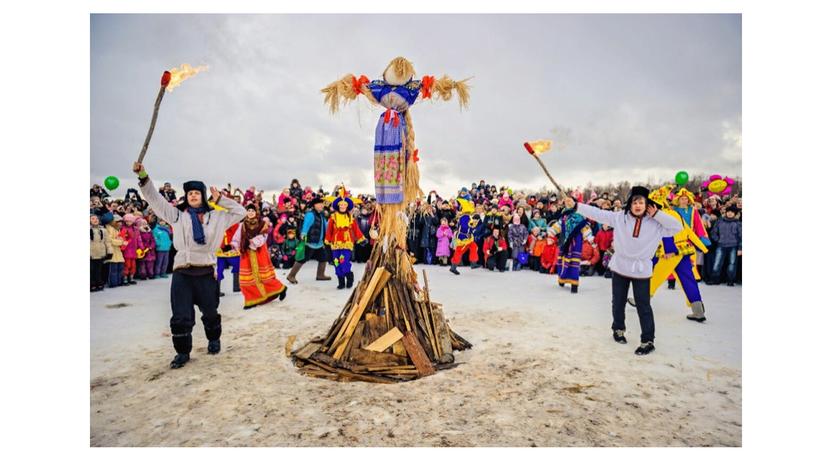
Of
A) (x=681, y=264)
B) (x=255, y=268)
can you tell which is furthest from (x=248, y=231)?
(x=681, y=264)

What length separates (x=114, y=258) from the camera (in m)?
8.06

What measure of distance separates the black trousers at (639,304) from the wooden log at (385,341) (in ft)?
8.22

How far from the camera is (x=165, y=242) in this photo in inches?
372

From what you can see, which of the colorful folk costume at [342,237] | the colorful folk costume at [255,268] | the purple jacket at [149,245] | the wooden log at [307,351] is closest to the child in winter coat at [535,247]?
the colorful folk costume at [342,237]

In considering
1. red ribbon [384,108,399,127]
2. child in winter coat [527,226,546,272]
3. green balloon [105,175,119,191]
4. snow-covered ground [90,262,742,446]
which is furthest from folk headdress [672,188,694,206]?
green balloon [105,175,119,191]

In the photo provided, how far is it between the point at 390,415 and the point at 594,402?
59.1 inches

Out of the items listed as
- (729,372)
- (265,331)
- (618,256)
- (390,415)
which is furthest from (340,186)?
(729,372)

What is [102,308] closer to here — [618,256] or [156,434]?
[156,434]

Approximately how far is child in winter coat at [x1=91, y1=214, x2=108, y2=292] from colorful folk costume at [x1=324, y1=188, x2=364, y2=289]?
13.3ft

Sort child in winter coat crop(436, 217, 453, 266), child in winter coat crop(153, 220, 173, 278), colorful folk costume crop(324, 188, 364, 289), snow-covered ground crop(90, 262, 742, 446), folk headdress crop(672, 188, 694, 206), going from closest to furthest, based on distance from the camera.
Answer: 1. snow-covered ground crop(90, 262, 742, 446)
2. folk headdress crop(672, 188, 694, 206)
3. colorful folk costume crop(324, 188, 364, 289)
4. child in winter coat crop(153, 220, 173, 278)
5. child in winter coat crop(436, 217, 453, 266)

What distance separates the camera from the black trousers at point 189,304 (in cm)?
392

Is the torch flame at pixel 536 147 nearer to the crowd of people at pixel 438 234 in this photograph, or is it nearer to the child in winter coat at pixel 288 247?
the crowd of people at pixel 438 234

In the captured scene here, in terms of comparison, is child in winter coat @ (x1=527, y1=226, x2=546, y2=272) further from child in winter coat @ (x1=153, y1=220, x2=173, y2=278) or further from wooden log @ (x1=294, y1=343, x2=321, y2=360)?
child in winter coat @ (x1=153, y1=220, x2=173, y2=278)

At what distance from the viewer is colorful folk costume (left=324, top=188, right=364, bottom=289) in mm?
8023
